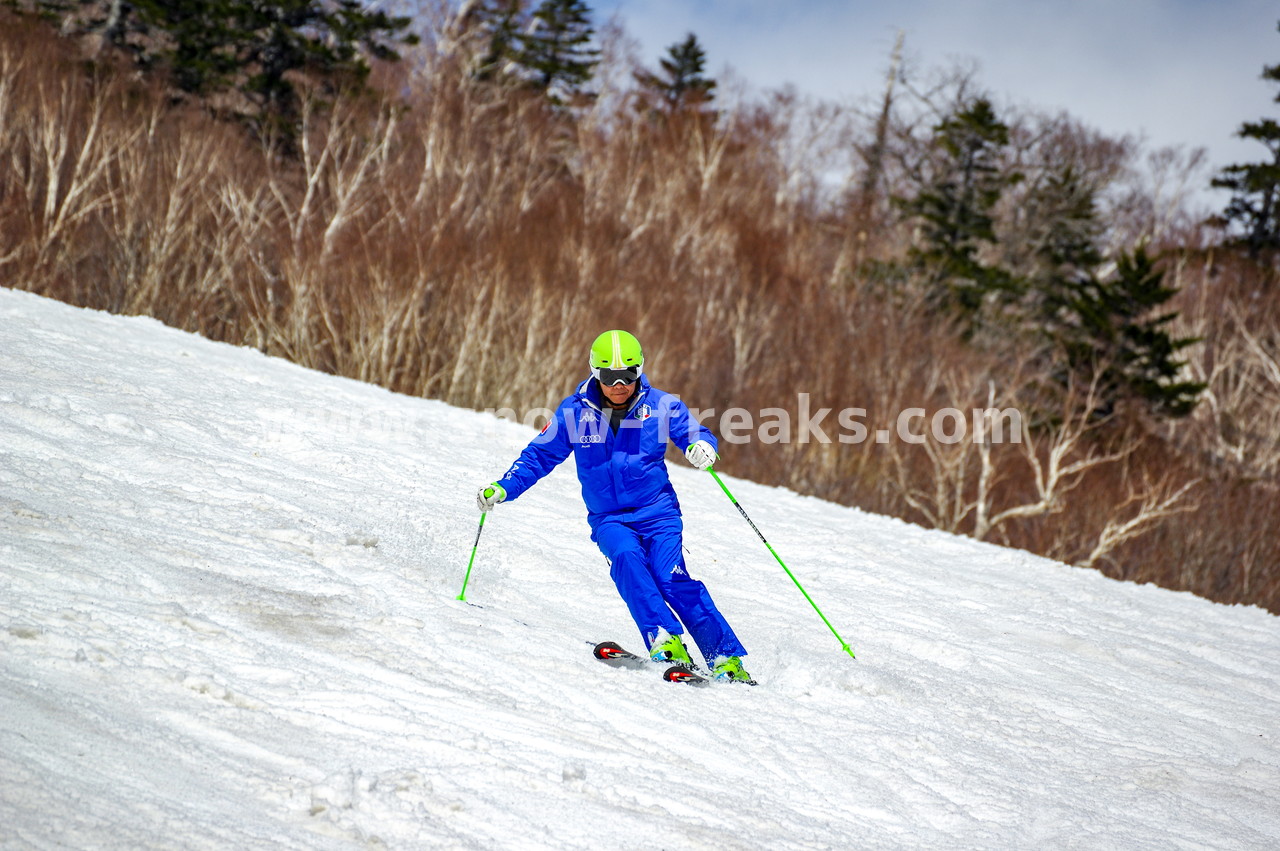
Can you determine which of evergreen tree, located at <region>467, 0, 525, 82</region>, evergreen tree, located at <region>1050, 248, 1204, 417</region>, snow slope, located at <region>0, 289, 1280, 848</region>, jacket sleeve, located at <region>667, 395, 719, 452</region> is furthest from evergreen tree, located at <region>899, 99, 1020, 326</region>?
jacket sleeve, located at <region>667, 395, 719, 452</region>

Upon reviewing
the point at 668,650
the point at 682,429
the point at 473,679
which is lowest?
the point at 473,679

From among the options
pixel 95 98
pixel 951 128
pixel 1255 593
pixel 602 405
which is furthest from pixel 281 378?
pixel 951 128

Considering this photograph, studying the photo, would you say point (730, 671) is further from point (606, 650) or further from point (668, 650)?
point (606, 650)

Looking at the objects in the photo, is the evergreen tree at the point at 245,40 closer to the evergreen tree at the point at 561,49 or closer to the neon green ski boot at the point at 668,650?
the evergreen tree at the point at 561,49

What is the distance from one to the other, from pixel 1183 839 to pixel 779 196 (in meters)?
35.6

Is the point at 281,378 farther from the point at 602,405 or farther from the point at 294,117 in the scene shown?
the point at 294,117

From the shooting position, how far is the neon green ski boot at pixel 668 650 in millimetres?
4891

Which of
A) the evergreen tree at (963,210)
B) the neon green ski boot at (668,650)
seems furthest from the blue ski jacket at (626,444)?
the evergreen tree at (963,210)

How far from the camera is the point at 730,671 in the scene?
4988 mm

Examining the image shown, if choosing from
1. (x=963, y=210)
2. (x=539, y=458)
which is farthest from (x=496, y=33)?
(x=539, y=458)

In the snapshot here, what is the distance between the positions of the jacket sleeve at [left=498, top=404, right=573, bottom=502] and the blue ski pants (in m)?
0.45

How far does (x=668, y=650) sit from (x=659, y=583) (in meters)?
0.38

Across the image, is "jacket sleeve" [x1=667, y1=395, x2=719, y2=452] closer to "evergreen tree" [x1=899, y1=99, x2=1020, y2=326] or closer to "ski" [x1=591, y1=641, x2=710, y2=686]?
"ski" [x1=591, y1=641, x2=710, y2=686]

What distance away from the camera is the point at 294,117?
29.1 metres
